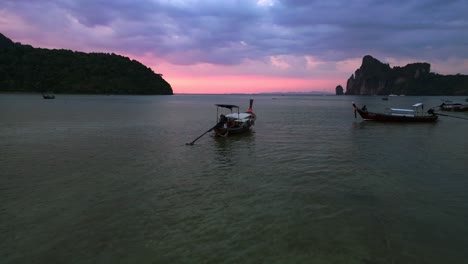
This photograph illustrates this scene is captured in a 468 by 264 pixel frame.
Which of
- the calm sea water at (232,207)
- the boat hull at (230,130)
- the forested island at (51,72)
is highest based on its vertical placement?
the forested island at (51,72)

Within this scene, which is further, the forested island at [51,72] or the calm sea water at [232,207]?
the forested island at [51,72]

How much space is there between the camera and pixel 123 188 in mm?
12148

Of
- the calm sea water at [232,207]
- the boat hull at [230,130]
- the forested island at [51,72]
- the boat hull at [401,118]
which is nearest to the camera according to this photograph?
the calm sea water at [232,207]

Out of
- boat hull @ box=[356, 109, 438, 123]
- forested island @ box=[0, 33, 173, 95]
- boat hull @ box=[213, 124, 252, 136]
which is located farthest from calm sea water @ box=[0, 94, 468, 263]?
forested island @ box=[0, 33, 173, 95]

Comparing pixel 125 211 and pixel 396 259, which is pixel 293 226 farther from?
pixel 125 211

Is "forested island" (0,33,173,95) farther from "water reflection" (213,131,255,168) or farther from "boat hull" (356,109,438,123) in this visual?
"boat hull" (356,109,438,123)

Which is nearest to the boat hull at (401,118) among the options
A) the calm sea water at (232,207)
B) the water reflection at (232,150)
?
the calm sea water at (232,207)

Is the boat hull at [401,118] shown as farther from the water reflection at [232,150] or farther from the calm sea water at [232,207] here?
the water reflection at [232,150]

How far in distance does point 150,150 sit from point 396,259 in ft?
58.1

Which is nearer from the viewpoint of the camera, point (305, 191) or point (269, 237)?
point (269, 237)

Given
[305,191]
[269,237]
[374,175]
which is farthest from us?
[374,175]

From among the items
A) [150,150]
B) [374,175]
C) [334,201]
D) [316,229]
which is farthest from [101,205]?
[374,175]

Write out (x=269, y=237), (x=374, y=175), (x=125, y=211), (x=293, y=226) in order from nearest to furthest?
1. (x=269, y=237)
2. (x=293, y=226)
3. (x=125, y=211)
4. (x=374, y=175)

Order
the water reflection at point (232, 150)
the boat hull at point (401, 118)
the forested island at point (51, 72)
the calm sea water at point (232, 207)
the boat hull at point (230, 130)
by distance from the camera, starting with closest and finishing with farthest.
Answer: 1. the calm sea water at point (232, 207)
2. the water reflection at point (232, 150)
3. the boat hull at point (230, 130)
4. the boat hull at point (401, 118)
5. the forested island at point (51, 72)
